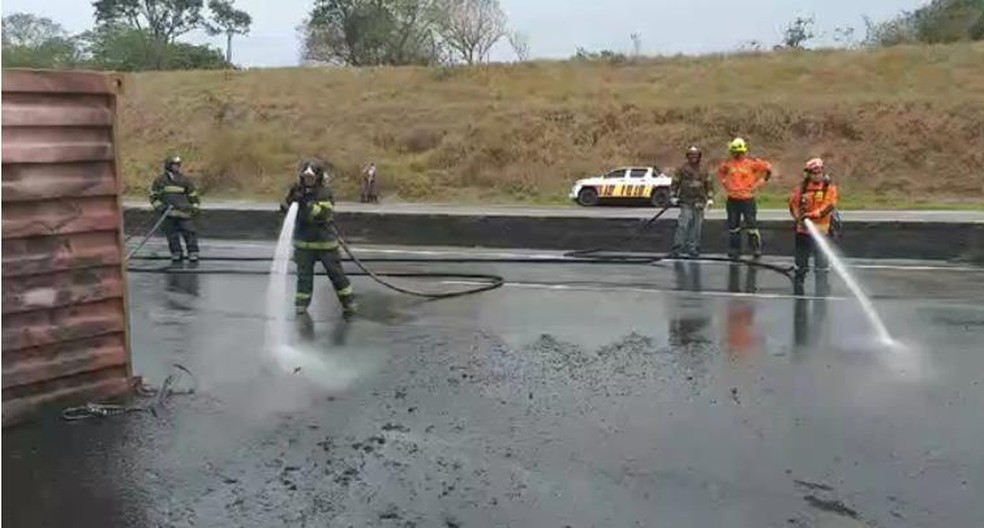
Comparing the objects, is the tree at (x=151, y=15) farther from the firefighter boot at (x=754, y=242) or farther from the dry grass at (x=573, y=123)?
the firefighter boot at (x=754, y=242)

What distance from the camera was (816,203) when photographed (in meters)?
11.2

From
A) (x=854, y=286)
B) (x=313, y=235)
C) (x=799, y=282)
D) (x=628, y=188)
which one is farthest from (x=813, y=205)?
(x=628, y=188)

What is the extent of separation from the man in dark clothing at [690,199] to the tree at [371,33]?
147ft

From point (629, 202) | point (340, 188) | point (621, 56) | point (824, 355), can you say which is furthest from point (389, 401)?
point (621, 56)

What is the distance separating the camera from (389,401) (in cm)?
629

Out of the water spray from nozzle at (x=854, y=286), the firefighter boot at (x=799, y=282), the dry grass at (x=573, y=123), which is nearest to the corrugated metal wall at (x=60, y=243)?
the water spray from nozzle at (x=854, y=286)

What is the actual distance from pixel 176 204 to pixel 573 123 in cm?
2555

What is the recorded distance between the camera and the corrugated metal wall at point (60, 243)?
566 cm

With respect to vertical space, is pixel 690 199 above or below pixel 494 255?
above

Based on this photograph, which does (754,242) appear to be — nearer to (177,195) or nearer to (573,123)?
(177,195)

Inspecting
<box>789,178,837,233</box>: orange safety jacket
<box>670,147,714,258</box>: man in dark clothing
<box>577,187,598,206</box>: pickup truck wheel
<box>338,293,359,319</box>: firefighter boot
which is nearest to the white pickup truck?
<box>577,187,598,206</box>: pickup truck wheel

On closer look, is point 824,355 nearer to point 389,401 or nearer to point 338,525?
point 389,401

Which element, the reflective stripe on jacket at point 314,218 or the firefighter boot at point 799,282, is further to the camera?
the firefighter boot at point 799,282

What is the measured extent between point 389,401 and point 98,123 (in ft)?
7.89
